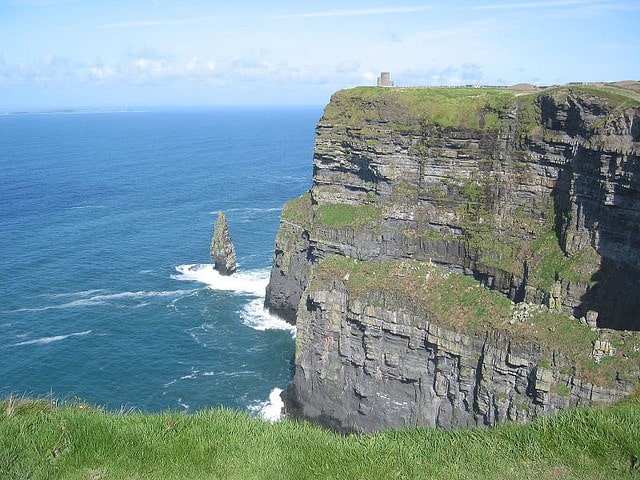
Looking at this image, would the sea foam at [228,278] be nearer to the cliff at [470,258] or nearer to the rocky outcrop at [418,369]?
the cliff at [470,258]

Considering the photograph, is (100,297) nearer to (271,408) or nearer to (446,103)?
(271,408)

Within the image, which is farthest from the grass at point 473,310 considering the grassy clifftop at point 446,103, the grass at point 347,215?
the grassy clifftop at point 446,103

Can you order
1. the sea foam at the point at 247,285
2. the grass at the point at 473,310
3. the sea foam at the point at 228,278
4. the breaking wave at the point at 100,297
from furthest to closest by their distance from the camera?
the sea foam at the point at 228,278
the breaking wave at the point at 100,297
the sea foam at the point at 247,285
the grass at the point at 473,310

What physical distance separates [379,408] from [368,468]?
32184 mm

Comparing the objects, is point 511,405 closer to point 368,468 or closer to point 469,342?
point 469,342

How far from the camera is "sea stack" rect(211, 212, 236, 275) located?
261 ft

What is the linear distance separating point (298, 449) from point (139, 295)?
6255 centimetres

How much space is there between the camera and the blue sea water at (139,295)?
2130 inches

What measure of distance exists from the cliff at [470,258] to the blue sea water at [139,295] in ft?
38.4

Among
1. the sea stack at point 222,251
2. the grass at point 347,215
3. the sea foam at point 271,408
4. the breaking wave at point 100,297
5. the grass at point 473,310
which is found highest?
the grass at point 347,215

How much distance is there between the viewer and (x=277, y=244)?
66.6 meters

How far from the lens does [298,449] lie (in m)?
15.1

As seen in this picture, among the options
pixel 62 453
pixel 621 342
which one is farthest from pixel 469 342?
pixel 62 453

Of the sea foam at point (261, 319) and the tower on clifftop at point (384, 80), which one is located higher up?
the tower on clifftop at point (384, 80)
